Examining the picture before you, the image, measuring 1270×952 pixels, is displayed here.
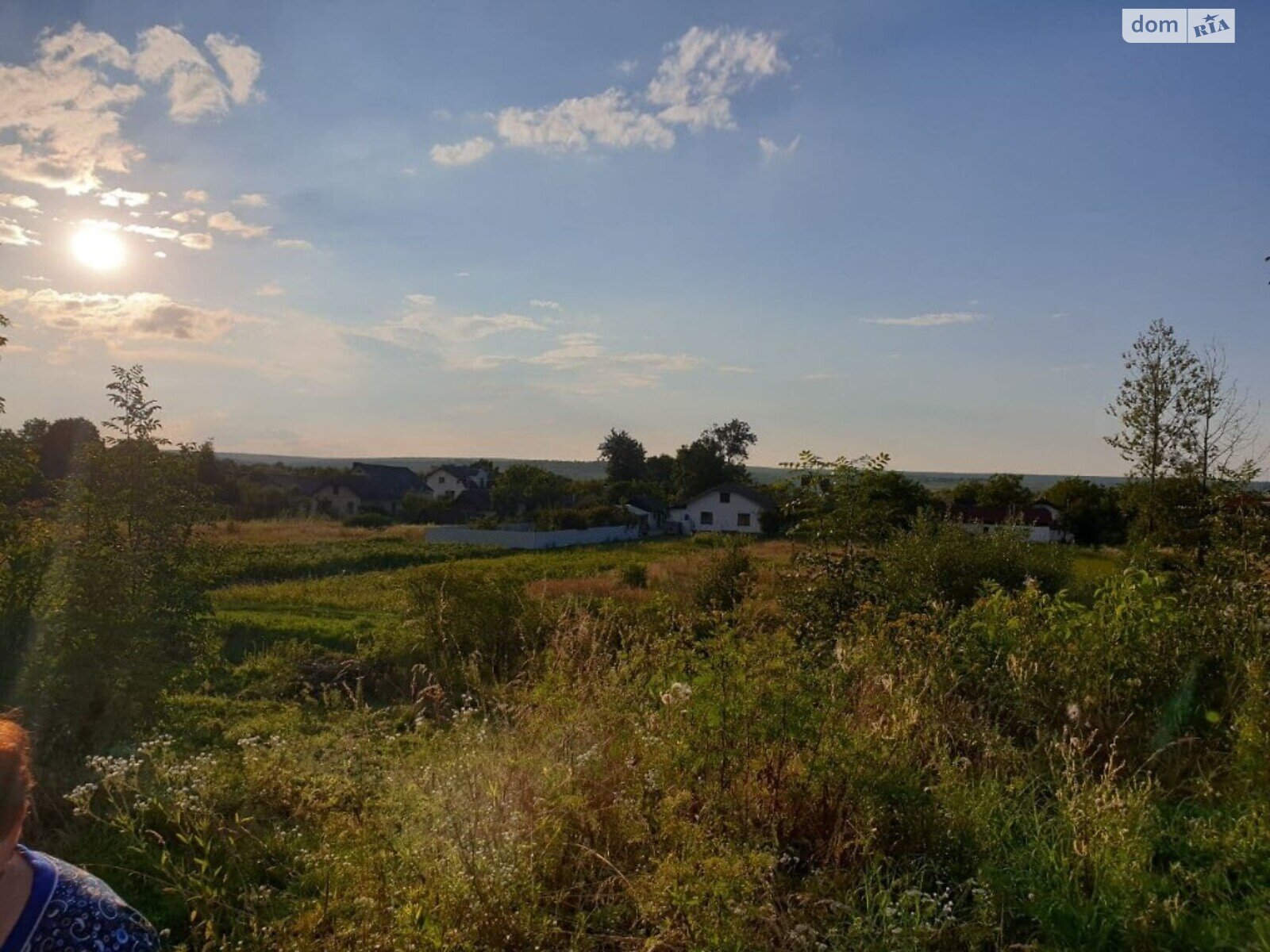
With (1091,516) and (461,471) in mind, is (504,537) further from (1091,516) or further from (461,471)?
(461,471)

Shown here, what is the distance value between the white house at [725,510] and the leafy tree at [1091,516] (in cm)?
1868

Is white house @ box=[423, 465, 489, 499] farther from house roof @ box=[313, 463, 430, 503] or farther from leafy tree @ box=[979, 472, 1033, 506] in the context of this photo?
leafy tree @ box=[979, 472, 1033, 506]

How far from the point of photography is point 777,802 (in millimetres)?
3594

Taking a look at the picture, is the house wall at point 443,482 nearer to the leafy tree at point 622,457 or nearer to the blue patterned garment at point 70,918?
the leafy tree at point 622,457

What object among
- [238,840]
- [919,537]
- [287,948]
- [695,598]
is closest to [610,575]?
[695,598]

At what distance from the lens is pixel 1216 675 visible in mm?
5062

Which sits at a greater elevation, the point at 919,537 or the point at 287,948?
the point at 919,537

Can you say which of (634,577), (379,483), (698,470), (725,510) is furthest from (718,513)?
(634,577)

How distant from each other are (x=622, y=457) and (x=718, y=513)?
61.5ft

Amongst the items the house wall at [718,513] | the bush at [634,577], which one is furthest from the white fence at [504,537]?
the bush at [634,577]

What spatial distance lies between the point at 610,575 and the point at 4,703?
16109 mm

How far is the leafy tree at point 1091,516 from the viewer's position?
3988 cm

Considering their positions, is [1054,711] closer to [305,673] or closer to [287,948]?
[287,948]

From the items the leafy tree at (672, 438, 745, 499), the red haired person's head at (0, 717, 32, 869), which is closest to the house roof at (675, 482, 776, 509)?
the leafy tree at (672, 438, 745, 499)
